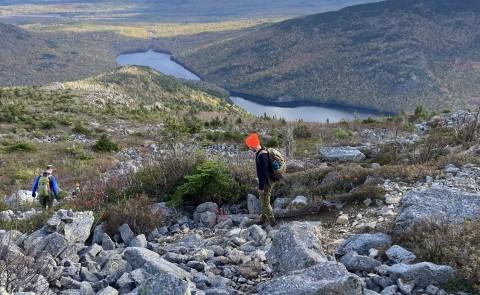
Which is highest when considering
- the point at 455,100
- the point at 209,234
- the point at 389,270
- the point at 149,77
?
the point at 389,270

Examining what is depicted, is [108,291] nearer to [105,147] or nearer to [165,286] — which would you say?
[165,286]

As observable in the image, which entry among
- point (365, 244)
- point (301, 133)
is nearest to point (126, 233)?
point (365, 244)

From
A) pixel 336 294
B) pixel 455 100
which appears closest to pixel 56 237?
pixel 336 294

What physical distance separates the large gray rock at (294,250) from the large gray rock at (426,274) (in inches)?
41.0

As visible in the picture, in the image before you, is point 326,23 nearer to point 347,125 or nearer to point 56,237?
point 347,125

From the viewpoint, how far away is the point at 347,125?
105 ft

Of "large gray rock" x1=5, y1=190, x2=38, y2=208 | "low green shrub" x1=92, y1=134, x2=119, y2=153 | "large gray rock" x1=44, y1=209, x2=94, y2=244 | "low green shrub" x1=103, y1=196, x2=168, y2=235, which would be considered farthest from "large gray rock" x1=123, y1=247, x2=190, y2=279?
"low green shrub" x1=92, y1=134, x2=119, y2=153

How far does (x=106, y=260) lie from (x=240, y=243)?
6.69ft

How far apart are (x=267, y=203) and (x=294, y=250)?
253 centimetres

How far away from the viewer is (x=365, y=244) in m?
7.16

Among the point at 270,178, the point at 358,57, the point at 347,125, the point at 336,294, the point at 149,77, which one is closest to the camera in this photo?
the point at 336,294

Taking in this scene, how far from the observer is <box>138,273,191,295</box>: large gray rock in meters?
5.55

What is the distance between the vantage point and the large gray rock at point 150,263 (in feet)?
21.3

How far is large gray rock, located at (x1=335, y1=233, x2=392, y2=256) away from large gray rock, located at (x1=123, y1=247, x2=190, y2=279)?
7.16ft
